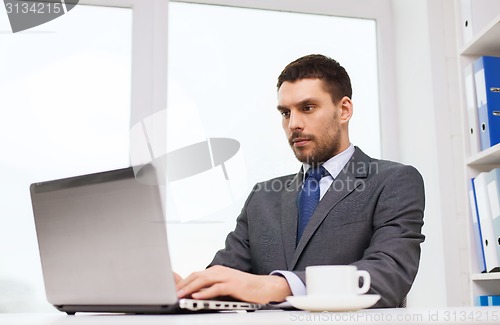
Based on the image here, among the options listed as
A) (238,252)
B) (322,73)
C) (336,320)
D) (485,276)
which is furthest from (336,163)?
(336,320)

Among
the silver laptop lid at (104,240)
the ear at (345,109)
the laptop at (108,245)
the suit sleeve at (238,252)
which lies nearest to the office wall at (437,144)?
the ear at (345,109)

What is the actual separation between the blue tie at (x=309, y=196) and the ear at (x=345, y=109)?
20cm

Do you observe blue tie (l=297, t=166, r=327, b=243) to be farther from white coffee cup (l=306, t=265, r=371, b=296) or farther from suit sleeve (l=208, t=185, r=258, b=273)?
white coffee cup (l=306, t=265, r=371, b=296)

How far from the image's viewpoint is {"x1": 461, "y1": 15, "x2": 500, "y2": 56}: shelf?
177cm

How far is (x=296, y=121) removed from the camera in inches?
69.5

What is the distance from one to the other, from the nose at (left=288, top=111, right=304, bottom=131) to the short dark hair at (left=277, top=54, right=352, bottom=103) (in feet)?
0.35

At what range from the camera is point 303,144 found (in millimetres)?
1761

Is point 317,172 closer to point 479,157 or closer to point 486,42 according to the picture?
point 479,157

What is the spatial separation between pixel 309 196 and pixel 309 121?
0.75 ft

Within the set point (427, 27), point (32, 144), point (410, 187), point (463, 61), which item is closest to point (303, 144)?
point (410, 187)

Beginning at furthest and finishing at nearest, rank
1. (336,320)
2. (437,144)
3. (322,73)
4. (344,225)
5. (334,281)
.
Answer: (437,144) < (322,73) < (344,225) < (334,281) < (336,320)

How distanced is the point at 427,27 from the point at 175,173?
1122mm

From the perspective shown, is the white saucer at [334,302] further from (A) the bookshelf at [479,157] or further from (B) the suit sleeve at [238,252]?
(A) the bookshelf at [479,157]

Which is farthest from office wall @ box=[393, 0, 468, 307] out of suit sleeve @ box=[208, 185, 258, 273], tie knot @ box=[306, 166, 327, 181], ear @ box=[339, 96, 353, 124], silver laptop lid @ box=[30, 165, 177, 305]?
silver laptop lid @ box=[30, 165, 177, 305]
